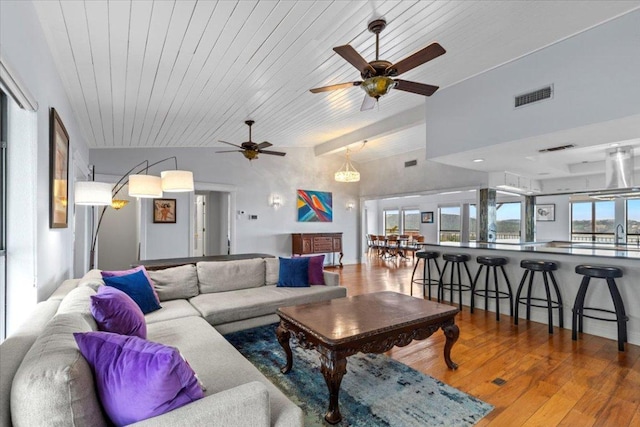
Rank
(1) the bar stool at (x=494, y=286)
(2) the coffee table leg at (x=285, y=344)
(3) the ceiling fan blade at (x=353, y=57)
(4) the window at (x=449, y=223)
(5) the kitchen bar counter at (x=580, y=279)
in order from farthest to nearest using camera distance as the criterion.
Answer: (4) the window at (x=449, y=223) < (1) the bar stool at (x=494, y=286) < (5) the kitchen bar counter at (x=580, y=279) < (2) the coffee table leg at (x=285, y=344) < (3) the ceiling fan blade at (x=353, y=57)

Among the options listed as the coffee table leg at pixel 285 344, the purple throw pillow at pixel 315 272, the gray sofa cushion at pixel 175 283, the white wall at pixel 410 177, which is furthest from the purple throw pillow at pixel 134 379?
the white wall at pixel 410 177

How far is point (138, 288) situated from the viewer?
9.35 feet

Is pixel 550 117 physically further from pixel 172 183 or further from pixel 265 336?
pixel 172 183

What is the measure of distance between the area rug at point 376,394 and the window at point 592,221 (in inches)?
291

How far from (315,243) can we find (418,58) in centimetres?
614

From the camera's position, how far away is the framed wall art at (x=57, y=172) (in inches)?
93.9

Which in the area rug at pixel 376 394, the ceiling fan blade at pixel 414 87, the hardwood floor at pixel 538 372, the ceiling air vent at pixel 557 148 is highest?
the ceiling fan blade at pixel 414 87

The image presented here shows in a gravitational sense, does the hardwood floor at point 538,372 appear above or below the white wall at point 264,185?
below

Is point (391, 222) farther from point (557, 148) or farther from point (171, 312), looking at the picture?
point (171, 312)

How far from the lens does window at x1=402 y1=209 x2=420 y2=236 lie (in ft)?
42.9

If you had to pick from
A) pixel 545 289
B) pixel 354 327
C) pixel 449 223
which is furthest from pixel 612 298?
pixel 449 223

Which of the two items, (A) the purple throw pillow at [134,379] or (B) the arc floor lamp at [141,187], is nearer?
(A) the purple throw pillow at [134,379]

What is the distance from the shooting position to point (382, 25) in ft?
8.47

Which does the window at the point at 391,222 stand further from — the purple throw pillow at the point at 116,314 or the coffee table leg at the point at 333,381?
the purple throw pillow at the point at 116,314
